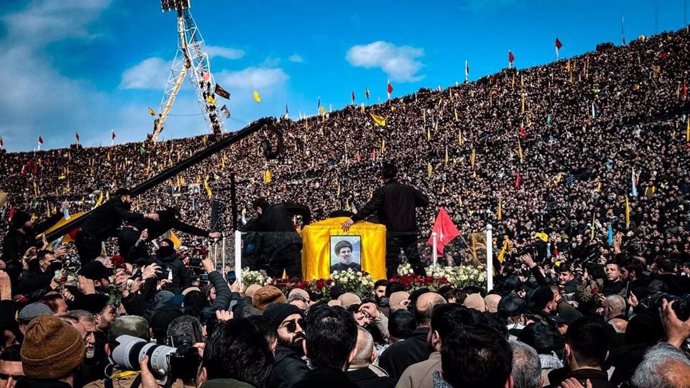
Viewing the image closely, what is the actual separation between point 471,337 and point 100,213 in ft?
26.2

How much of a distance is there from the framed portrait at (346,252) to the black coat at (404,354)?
274 inches

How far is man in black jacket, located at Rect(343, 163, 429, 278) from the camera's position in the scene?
12.2m

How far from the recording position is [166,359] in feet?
11.9

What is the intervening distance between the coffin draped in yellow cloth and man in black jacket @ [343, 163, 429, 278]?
0.92 ft

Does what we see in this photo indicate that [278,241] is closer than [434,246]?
No

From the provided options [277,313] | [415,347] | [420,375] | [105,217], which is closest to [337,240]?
[105,217]

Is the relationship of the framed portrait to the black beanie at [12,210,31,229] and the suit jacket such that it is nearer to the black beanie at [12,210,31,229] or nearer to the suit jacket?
the black beanie at [12,210,31,229]

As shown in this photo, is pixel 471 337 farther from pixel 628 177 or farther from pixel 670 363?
pixel 628 177

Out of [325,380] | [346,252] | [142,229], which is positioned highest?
[142,229]

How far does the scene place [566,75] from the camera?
135ft

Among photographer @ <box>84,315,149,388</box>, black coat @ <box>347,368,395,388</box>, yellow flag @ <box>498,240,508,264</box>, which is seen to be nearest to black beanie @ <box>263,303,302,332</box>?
black coat @ <box>347,368,395,388</box>

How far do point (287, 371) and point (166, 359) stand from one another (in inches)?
36.0

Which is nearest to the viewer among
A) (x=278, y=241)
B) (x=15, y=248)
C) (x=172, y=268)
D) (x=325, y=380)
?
(x=325, y=380)

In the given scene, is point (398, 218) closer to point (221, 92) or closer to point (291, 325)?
point (291, 325)
